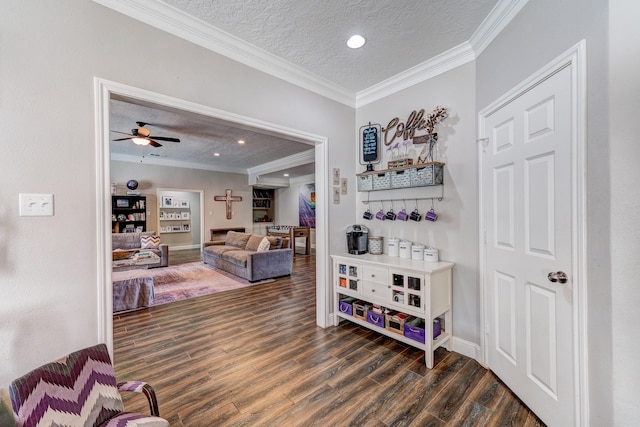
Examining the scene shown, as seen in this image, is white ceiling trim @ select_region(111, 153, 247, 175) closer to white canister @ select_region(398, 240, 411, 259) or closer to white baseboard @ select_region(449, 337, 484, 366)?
white canister @ select_region(398, 240, 411, 259)

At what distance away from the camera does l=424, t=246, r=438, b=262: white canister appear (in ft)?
8.07

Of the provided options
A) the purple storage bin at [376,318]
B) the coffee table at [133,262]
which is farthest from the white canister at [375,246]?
the coffee table at [133,262]

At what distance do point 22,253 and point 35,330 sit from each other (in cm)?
42

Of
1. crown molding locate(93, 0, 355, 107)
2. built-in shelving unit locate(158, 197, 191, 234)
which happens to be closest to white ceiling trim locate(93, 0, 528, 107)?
crown molding locate(93, 0, 355, 107)

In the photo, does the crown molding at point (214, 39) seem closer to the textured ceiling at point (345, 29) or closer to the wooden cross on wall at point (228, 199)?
the textured ceiling at point (345, 29)

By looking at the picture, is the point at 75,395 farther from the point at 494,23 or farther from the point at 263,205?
the point at 263,205

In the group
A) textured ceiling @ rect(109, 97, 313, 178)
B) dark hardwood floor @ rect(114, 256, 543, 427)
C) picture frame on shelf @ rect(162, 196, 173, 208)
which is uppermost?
textured ceiling @ rect(109, 97, 313, 178)

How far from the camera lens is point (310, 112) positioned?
9.18ft

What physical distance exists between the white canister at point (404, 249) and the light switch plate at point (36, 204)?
271cm

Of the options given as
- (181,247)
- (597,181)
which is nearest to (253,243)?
(181,247)

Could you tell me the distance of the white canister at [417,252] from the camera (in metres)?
2.55

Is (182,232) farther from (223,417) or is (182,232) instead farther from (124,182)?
(223,417)

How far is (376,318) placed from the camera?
2.60m

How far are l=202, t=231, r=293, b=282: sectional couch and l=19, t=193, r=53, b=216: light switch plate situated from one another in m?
3.53
